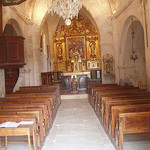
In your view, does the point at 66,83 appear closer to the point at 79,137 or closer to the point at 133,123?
the point at 79,137

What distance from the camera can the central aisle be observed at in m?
3.59

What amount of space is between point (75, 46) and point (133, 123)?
14.3m

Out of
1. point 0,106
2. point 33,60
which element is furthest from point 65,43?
point 0,106

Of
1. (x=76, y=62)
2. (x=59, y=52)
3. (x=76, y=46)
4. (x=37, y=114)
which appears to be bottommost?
(x=37, y=114)

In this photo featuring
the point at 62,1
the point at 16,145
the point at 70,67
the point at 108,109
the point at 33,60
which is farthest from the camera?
the point at 70,67

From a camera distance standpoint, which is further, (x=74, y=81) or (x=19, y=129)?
(x=74, y=81)

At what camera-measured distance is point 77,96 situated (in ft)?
32.5

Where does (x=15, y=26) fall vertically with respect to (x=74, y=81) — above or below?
above

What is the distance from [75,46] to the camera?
16.9 meters

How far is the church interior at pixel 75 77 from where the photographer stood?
352 cm

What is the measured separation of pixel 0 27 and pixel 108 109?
560cm

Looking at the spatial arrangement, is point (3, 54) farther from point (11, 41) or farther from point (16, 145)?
point (16, 145)

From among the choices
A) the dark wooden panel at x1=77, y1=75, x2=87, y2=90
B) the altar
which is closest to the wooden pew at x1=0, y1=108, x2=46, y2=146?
the altar

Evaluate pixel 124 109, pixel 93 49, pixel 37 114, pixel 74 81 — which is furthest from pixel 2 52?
pixel 93 49
